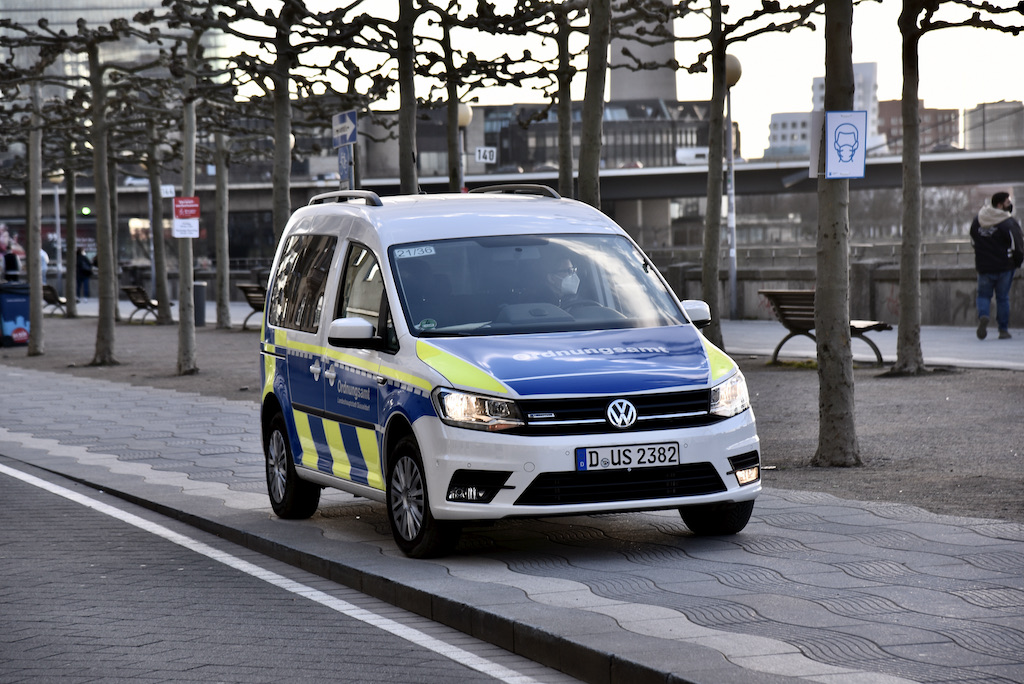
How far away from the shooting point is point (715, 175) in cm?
2027

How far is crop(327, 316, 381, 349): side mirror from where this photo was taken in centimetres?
802

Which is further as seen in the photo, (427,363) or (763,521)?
(763,521)

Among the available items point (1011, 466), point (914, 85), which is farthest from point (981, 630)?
point (914, 85)

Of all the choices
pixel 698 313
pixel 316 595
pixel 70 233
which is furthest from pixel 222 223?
pixel 316 595

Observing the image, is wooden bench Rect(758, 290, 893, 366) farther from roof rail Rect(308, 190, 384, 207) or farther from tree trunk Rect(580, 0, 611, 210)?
roof rail Rect(308, 190, 384, 207)

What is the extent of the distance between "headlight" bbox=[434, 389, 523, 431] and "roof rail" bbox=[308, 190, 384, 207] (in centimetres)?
172

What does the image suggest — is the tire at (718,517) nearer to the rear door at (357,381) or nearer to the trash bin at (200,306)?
the rear door at (357,381)

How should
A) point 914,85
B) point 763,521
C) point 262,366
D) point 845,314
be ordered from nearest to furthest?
point 763,521 → point 262,366 → point 845,314 → point 914,85

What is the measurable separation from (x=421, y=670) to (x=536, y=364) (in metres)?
2.09

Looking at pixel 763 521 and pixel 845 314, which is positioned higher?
pixel 845 314

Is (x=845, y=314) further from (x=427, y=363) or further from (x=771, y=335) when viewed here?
(x=771, y=335)

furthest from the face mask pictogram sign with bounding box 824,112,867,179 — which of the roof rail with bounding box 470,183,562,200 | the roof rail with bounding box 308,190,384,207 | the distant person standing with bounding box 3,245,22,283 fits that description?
the distant person standing with bounding box 3,245,22,283

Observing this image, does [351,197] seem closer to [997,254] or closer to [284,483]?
[284,483]

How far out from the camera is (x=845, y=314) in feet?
36.0
